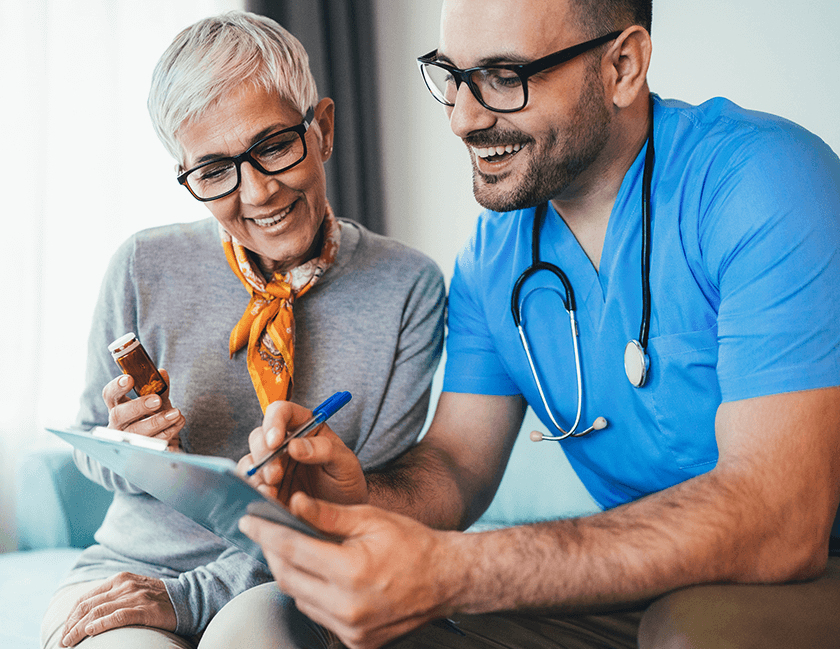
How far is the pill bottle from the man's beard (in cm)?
64

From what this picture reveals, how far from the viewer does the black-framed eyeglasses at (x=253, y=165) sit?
1.22 meters

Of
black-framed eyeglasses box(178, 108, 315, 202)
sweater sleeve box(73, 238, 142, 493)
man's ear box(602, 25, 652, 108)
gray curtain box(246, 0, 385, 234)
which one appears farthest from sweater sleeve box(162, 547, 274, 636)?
gray curtain box(246, 0, 385, 234)

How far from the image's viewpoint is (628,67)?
118 cm

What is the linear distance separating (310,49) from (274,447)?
212 cm

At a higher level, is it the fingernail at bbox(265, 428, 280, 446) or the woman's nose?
the woman's nose

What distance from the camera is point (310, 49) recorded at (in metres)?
2.60

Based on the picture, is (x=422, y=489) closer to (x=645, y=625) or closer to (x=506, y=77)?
(x=645, y=625)

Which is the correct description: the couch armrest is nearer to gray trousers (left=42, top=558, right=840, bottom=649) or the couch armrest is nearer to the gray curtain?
gray trousers (left=42, top=558, right=840, bottom=649)

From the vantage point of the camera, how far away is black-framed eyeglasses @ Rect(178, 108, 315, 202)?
1.22 m

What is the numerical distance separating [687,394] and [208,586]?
88cm

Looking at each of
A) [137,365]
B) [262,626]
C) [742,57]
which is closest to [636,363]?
[262,626]

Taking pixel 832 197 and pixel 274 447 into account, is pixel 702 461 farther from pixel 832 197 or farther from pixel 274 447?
pixel 274 447

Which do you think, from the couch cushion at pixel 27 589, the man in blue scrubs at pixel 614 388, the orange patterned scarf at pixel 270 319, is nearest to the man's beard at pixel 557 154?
the man in blue scrubs at pixel 614 388

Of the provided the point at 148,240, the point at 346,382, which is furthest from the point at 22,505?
the point at 346,382
